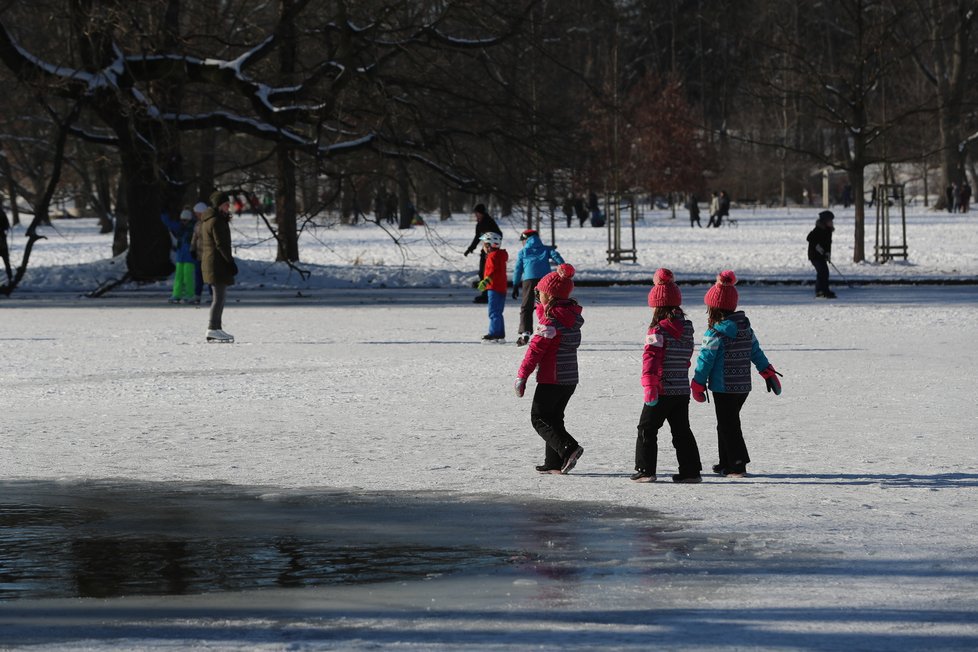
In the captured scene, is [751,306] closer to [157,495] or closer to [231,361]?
[231,361]

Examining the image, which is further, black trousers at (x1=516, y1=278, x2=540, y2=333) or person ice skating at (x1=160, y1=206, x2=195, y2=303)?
person ice skating at (x1=160, y1=206, x2=195, y2=303)

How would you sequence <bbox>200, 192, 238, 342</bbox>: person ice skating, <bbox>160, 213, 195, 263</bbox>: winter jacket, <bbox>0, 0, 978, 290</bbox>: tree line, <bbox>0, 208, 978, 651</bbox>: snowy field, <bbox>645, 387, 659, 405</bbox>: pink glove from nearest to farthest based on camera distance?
<bbox>0, 208, 978, 651</bbox>: snowy field → <bbox>645, 387, 659, 405</bbox>: pink glove → <bbox>200, 192, 238, 342</bbox>: person ice skating → <bbox>160, 213, 195, 263</bbox>: winter jacket → <bbox>0, 0, 978, 290</bbox>: tree line

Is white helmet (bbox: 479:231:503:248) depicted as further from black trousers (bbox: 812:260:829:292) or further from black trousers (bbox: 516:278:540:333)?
black trousers (bbox: 812:260:829:292)

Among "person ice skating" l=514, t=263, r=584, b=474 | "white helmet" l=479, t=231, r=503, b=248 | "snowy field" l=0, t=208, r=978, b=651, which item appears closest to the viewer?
"snowy field" l=0, t=208, r=978, b=651

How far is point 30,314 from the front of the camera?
22.4 m

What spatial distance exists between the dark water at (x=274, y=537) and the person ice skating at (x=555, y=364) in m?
0.86

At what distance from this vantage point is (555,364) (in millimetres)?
9008

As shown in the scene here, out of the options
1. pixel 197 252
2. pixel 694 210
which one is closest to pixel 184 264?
pixel 197 252

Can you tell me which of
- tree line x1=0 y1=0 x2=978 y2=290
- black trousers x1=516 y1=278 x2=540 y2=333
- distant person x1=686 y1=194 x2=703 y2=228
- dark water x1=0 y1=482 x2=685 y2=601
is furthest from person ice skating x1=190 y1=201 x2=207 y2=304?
distant person x1=686 y1=194 x2=703 y2=228

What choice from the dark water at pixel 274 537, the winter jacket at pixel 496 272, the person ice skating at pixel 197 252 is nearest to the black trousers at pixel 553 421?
the dark water at pixel 274 537

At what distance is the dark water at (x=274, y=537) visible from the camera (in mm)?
6395

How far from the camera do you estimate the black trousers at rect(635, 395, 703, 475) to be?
8602 mm

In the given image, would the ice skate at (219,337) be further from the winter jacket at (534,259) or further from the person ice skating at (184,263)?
the person ice skating at (184,263)

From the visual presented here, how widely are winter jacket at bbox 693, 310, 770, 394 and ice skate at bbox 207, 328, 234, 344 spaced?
9.63 metres
